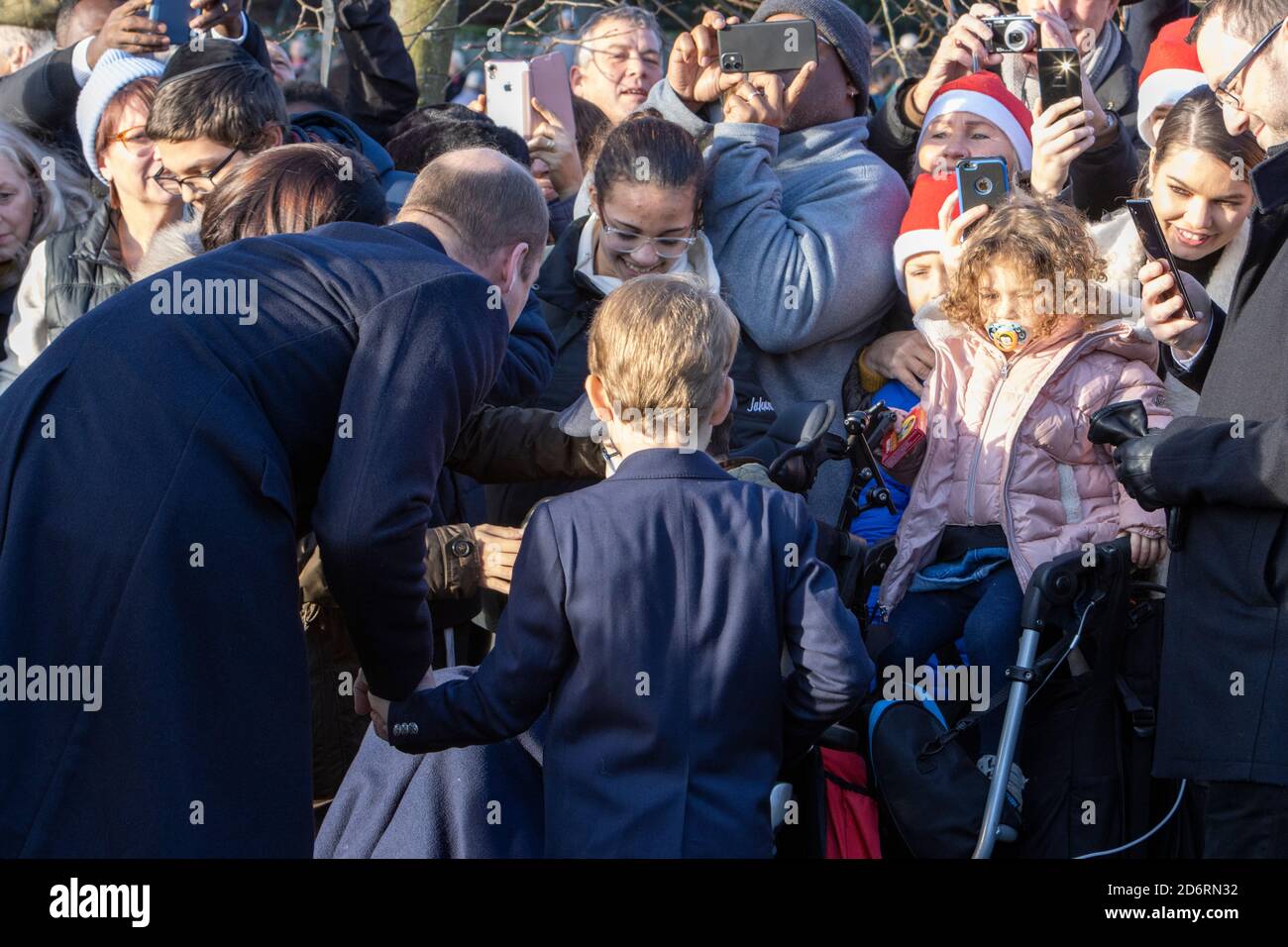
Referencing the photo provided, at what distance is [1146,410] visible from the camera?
397cm

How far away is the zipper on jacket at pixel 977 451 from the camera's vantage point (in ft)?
13.6

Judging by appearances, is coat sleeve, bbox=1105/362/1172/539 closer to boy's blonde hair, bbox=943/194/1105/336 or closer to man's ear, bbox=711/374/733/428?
boy's blonde hair, bbox=943/194/1105/336

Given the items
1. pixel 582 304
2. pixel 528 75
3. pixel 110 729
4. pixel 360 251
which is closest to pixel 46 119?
pixel 528 75

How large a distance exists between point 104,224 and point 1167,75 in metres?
3.24

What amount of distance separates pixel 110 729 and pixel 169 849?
0.22 metres

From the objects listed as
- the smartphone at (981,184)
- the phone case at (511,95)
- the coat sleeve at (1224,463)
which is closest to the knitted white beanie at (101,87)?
the phone case at (511,95)

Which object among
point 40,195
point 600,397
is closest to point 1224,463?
point 600,397

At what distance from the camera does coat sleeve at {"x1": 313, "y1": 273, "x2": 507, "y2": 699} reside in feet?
8.70

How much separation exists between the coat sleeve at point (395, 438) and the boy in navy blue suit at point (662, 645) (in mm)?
280

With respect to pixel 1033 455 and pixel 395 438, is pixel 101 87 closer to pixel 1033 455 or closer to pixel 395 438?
pixel 395 438

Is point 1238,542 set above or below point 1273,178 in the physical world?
below

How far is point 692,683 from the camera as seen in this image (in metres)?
2.96

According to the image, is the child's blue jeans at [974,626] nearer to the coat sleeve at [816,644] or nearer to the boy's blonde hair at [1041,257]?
the boy's blonde hair at [1041,257]

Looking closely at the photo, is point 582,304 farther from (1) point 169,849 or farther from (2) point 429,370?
(1) point 169,849
